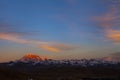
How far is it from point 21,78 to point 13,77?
2.16m

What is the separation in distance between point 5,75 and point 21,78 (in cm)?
437

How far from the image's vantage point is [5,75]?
3118 inches

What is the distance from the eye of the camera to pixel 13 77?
262 ft

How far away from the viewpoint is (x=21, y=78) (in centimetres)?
8056
